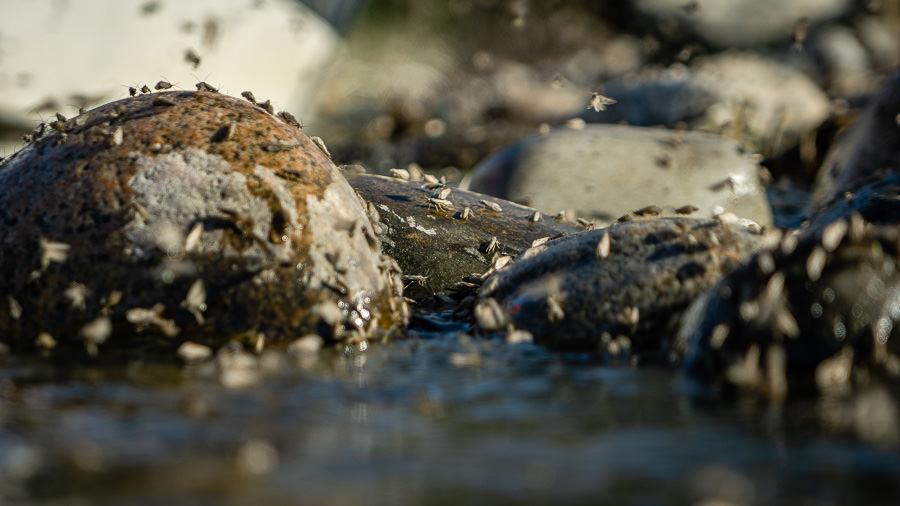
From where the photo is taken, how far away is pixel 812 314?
3.06 m

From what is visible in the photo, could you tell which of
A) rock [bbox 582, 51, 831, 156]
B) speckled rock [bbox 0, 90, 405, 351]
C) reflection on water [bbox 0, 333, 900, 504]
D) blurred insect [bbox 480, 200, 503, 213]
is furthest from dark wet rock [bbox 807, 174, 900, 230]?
rock [bbox 582, 51, 831, 156]

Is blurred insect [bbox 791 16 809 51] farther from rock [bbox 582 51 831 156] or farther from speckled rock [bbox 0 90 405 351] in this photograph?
speckled rock [bbox 0 90 405 351]

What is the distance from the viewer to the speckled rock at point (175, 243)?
366 cm

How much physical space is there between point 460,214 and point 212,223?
5.87 ft

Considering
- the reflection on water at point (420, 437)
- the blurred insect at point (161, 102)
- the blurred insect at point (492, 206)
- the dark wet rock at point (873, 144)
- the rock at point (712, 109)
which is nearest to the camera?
the reflection on water at point (420, 437)

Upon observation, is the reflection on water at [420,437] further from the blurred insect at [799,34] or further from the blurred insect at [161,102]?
the blurred insect at [799,34]

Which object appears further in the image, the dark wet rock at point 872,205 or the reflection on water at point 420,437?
the dark wet rock at point 872,205

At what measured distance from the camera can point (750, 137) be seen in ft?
33.2

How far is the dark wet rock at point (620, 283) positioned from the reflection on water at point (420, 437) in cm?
44

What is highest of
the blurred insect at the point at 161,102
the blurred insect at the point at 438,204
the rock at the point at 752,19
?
the rock at the point at 752,19

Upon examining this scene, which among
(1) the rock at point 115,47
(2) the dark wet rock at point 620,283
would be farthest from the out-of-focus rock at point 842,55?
(2) the dark wet rock at point 620,283

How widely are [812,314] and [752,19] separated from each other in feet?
52.1

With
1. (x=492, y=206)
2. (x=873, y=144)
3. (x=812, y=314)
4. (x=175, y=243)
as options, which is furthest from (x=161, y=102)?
(x=873, y=144)

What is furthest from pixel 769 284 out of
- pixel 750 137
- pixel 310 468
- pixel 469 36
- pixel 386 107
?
pixel 469 36
